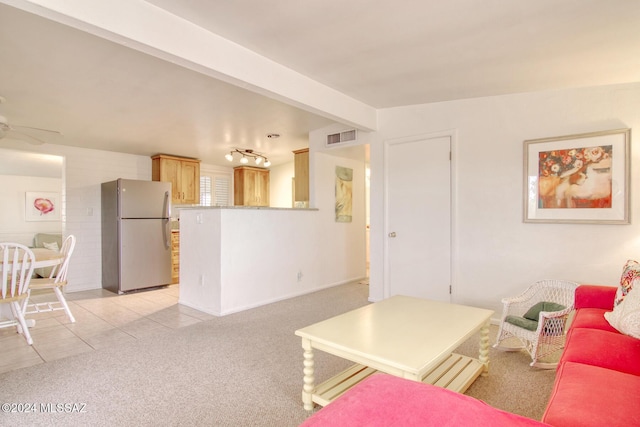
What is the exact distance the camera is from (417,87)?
10.5 feet

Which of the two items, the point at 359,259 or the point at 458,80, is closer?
the point at 458,80

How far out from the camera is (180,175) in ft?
19.3

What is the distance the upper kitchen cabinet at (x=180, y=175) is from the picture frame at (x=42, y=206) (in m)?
3.50

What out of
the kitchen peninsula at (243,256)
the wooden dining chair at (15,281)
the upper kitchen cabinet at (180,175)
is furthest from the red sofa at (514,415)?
the upper kitchen cabinet at (180,175)

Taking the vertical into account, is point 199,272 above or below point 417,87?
below

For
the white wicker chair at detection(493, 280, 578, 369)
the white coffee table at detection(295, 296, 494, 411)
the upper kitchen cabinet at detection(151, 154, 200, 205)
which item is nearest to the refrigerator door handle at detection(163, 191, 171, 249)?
the upper kitchen cabinet at detection(151, 154, 200, 205)

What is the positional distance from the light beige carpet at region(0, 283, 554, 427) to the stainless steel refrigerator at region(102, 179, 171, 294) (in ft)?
7.51

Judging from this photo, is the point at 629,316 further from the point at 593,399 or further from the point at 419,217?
the point at 419,217

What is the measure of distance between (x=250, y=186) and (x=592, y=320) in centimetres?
600

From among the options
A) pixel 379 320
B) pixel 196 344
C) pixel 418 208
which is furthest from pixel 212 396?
pixel 418 208

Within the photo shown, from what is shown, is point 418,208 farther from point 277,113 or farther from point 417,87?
point 277,113

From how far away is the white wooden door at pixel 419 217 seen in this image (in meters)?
3.59

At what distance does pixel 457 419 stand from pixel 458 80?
112 inches

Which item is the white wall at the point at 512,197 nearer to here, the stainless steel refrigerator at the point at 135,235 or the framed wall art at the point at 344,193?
the framed wall art at the point at 344,193
